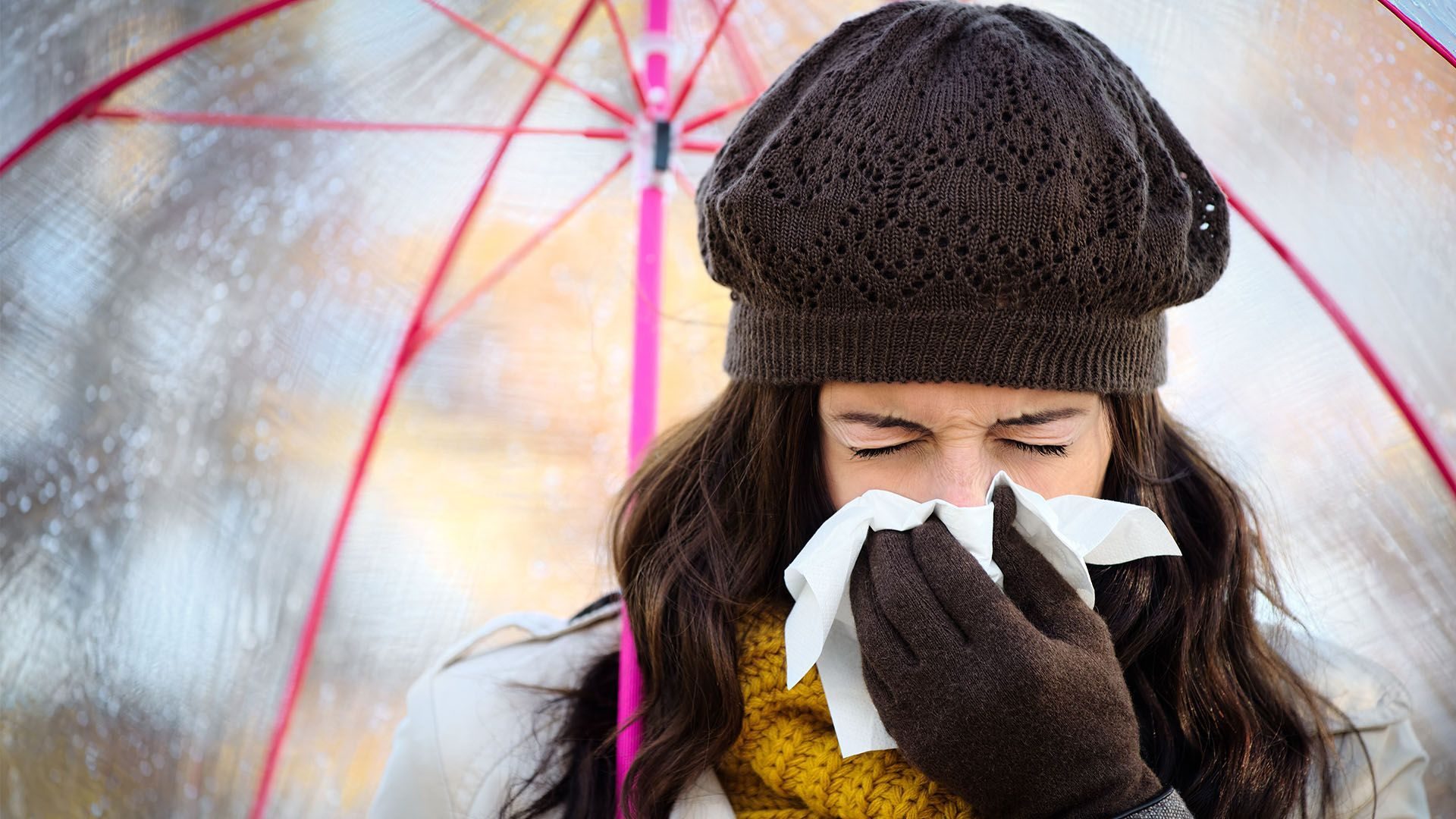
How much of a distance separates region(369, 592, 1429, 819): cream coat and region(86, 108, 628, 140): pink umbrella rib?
0.94 m

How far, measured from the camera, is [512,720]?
7.13ft

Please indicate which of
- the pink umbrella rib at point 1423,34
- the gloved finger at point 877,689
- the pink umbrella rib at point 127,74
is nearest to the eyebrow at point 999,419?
the gloved finger at point 877,689

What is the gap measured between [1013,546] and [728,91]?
1133 mm

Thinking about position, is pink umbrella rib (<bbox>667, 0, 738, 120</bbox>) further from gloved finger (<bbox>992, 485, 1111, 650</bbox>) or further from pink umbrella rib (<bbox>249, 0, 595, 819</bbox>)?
gloved finger (<bbox>992, 485, 1111, 650</bbox>)

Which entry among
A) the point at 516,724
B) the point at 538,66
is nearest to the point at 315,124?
the point at 538,66

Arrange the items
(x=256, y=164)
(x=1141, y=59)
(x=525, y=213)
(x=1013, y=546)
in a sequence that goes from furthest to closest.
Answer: (x=525, y=213)
(x=256, y=164)
(x=1141, y=59)
(x=1013, y=546)


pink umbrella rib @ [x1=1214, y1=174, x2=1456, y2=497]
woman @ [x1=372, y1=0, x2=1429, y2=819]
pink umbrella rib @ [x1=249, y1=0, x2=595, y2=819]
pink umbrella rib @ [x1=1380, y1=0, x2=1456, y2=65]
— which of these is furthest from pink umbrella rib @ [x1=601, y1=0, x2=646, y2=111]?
pink umbrella rib @ [x1=1380, y1=0, x2=1456, y2=65]

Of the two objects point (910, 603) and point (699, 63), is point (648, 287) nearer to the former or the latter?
point (699, 63)

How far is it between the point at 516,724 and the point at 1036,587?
99 centimetres

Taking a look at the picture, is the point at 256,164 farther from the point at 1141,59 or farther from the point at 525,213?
the point at 1141,59

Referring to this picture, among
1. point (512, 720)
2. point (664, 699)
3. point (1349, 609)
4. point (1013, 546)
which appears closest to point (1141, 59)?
point (1013, 546)

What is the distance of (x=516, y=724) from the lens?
2168 mm

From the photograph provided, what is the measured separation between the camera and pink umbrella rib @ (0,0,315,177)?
2068 mm

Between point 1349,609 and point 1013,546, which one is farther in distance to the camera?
point 1349,609
